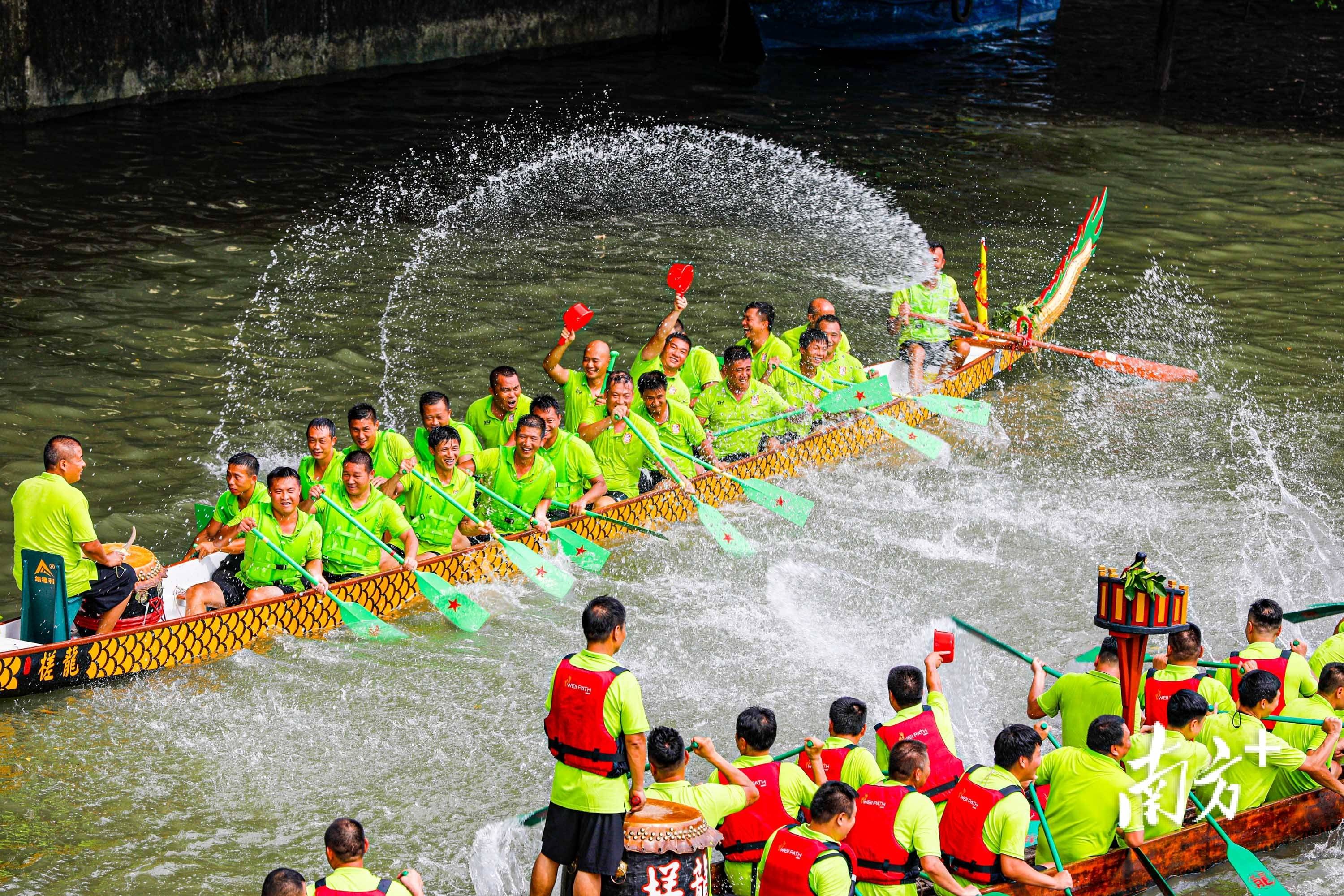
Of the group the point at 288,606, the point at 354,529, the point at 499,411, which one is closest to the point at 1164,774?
the point at 354,529

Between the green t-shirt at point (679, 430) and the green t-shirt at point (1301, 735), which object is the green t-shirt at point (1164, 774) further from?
the green t-shirt at point (679, 430)

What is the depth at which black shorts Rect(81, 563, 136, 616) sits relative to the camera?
29.7 ft

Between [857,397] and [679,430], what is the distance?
195 cm

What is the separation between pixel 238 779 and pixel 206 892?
1029mm

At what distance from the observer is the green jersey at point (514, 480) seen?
1088 cm

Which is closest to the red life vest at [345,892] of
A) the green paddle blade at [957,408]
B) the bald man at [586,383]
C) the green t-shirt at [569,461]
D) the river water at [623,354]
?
the river water at [623,354]

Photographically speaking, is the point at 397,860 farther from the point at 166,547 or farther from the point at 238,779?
the point at 166,547

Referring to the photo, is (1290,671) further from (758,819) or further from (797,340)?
(797,340)

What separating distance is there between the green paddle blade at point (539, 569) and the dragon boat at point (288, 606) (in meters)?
0.31

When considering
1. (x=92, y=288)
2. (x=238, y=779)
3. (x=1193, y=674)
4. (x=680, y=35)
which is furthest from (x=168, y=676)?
(x=680, y=35)

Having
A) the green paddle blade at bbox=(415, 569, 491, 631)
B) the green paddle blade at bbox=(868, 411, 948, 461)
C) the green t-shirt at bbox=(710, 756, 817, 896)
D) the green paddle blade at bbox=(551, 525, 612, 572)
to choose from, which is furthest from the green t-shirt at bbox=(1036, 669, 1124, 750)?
the green paddle blade at bbox=(868, 411, 948, 461)

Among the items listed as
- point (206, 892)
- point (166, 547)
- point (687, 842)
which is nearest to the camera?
point (687, 842)

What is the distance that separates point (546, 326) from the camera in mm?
15812

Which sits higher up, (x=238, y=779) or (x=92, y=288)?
(x=92, y=288)
